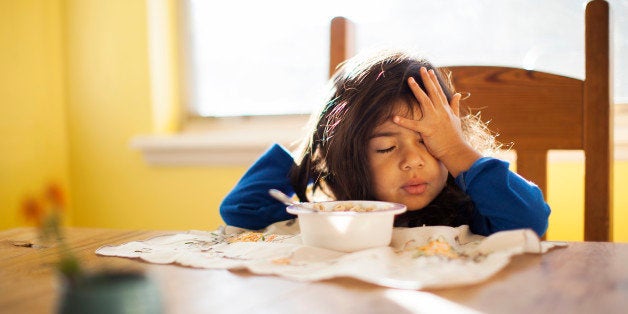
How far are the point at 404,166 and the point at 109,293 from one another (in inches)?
25.6

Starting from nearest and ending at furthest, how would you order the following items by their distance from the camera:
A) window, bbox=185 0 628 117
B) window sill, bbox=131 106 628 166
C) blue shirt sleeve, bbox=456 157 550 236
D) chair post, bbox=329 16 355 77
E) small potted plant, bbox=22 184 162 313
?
small potted plant, bbox=22 184 162 313 < blue shirt sleeve, bbox=456 157 550 236 < chair post, bbox=329 16 355 77 < window, bbox=185 0 628 117 < window sill, bbox=131 106 628 166

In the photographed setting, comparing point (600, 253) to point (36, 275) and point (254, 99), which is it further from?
point (254, 99)

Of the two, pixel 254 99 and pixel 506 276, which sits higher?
pixel 254 99

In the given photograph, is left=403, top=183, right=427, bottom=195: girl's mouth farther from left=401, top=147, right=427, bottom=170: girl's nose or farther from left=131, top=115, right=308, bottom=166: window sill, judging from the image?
left=131, top=115, right=308, bottom=166: window sill

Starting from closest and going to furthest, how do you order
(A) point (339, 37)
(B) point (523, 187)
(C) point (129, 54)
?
(B) point (523, 187), (A) point (339, 37), (C) point (129, 54)

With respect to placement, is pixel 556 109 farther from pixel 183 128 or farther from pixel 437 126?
pixel 183 128

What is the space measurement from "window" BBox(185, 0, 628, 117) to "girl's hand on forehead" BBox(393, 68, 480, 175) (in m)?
0.63

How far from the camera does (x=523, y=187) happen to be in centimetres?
82

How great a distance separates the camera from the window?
57.0 inches

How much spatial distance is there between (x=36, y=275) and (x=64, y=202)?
378 millimetres

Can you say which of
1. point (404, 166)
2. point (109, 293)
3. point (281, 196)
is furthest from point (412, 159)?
point (109, 293)

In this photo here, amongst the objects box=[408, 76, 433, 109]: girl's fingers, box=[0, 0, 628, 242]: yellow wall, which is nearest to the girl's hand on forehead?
box=[408, 76, 433, 109]: girl's fingers

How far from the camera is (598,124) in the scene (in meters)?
0.96

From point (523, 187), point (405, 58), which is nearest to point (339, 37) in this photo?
point (405, 58)
